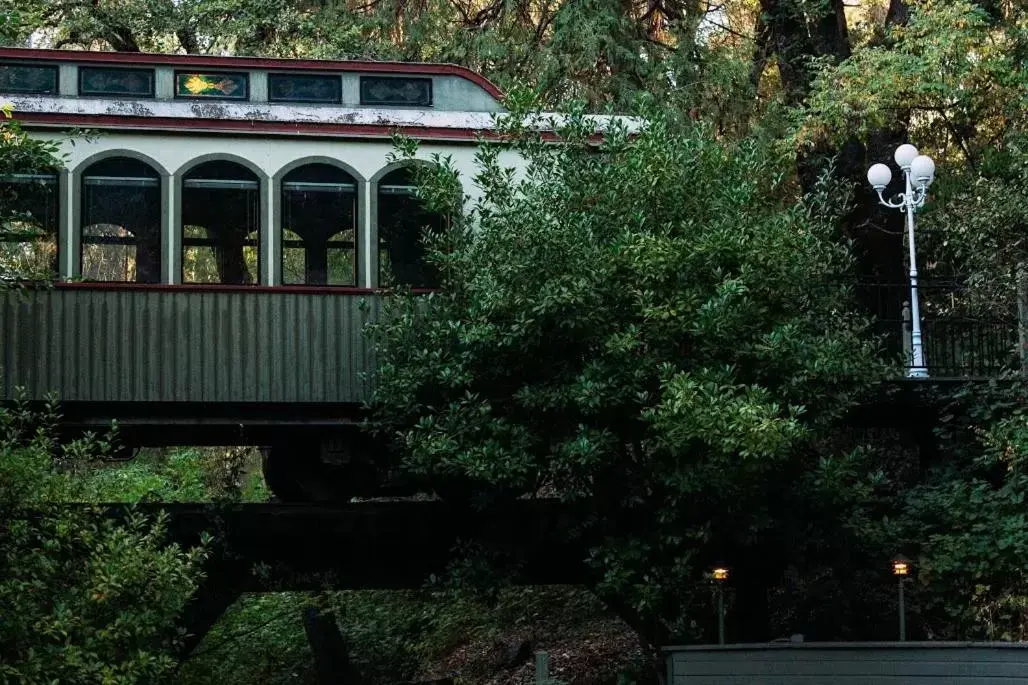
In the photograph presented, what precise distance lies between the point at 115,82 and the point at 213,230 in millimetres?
1629

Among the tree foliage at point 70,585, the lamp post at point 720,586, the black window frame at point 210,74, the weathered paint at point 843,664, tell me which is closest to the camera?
the tree foliage at point 70,585

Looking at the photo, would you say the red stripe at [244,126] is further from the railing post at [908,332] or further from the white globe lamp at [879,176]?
the railing post at [908,332]

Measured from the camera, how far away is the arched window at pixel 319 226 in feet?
47.5

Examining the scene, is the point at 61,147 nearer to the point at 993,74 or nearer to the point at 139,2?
the point at 139,2

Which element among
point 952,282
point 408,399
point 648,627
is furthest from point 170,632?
point 952,282

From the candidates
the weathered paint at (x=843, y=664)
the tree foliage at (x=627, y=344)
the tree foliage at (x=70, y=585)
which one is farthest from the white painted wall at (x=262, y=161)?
the weathered paint at (x=843, y=664)

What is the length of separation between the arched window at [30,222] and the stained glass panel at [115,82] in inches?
36.1

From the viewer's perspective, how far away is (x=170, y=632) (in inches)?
524

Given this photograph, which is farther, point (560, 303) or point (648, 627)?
point (648, 627)

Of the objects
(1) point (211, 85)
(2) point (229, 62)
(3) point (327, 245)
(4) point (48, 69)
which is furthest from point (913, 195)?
(4) point (48, 69)

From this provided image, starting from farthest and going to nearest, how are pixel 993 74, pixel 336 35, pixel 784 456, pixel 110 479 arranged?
pixel 110 479 < pixel 336 35 < pixel 993 74 < pixel 784 456

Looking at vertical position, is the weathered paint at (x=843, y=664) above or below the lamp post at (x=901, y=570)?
below

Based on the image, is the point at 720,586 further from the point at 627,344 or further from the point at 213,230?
the point at 213,230

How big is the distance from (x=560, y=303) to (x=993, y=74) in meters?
7.03
